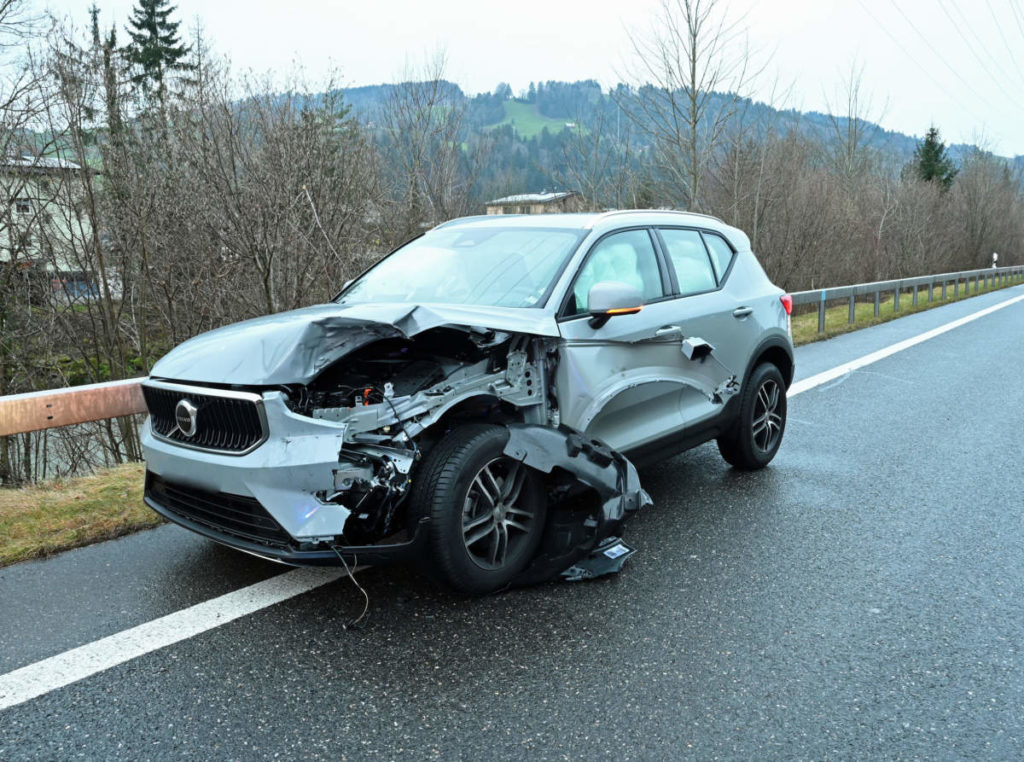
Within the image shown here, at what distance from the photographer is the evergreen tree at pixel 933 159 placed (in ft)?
203

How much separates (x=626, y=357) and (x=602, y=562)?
1142 millimetres

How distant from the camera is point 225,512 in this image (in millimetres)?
3439

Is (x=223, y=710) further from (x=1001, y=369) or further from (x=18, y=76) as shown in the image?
(x=18, y=76)

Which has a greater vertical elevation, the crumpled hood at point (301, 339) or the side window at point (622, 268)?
the side window at point (622, 268)

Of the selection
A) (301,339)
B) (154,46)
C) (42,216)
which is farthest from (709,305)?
(154,46)

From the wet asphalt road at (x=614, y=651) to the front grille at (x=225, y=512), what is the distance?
15.6 inches

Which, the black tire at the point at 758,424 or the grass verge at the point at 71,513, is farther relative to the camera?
the black tire at the point at 758,424

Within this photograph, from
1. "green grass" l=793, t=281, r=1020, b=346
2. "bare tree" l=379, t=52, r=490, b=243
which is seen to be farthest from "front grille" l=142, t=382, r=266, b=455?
"bare tree" l=379, t=52, r=490, b=243

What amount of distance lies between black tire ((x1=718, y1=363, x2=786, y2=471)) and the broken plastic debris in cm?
172

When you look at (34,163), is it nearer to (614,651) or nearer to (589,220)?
(589,220)

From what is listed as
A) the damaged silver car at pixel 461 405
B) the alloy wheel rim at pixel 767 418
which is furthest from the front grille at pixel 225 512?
the alloy wheel rim at pixel 767 418

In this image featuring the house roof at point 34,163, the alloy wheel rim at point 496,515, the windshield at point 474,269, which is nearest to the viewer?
the alloy wheel rim at point 496,515

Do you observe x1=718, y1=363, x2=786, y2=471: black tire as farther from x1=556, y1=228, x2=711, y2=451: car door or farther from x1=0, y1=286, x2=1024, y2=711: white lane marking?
x1=0, y1=286, x2=1024, y2=711: white lane marking

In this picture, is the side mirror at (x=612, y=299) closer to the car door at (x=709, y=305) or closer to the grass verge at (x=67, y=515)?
the car door at (x=709, y=305)
